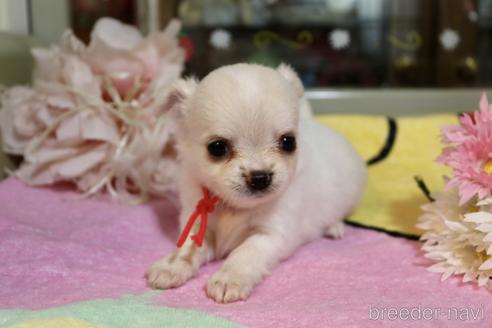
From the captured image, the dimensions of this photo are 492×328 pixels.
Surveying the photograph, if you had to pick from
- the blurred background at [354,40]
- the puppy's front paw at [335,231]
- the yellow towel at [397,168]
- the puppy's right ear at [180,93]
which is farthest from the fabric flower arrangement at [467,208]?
the blurred background at [354,40]

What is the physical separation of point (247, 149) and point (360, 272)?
41 cm

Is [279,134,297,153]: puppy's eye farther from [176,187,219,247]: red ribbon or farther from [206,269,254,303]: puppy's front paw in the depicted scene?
[206,269,254,303]: puppy's front paw

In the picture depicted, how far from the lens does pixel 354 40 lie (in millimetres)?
3279

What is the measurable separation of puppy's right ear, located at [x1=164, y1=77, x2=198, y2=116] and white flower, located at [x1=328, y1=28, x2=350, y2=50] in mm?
1939

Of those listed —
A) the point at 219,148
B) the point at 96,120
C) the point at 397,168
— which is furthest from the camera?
the point at 397,168

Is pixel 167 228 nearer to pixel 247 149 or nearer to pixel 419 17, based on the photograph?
pixel 247 149

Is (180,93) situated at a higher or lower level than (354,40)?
higher

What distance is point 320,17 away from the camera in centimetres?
322

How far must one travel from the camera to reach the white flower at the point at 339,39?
3227mm

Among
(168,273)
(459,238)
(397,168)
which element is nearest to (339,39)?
(397,168)

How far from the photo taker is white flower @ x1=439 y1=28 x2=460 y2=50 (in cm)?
316

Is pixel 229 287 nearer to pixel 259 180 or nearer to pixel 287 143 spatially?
pixel 259 180

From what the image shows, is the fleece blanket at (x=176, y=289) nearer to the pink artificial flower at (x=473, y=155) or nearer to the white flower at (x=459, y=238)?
the white flower at (x=459, y=238)

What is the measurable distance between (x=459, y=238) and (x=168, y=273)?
0.69m
